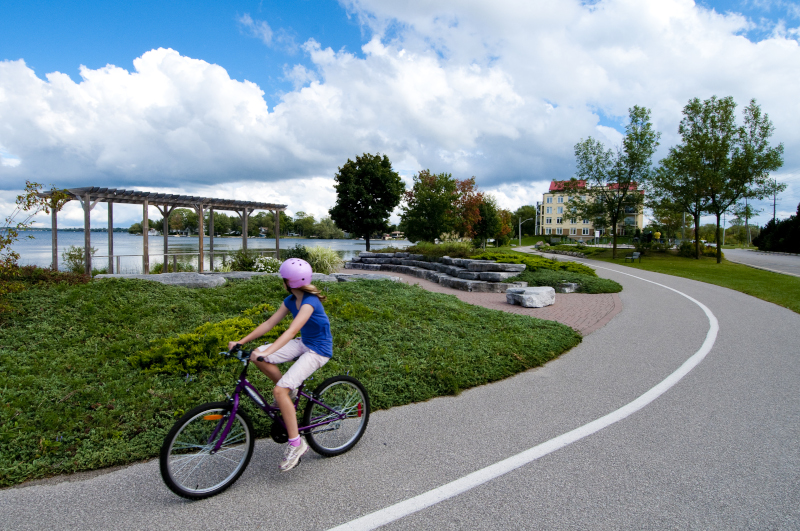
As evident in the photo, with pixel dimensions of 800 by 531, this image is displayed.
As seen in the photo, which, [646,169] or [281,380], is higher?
[646,169]

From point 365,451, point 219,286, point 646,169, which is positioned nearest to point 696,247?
point 646,169

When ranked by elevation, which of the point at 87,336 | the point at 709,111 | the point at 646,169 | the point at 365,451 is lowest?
the point at 365,451

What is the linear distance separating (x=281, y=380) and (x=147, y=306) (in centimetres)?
509

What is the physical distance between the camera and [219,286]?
388 inches

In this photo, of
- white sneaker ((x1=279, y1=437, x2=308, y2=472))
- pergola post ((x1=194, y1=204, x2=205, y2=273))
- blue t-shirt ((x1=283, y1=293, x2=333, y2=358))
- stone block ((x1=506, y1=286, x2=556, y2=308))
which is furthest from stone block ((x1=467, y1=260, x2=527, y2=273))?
white sneaker ((x1=279, y1=437, x2=308, y2=472))

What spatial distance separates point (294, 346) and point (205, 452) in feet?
3.23

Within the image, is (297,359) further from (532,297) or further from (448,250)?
(448,250)

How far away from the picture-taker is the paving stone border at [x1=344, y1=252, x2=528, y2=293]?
587 inches

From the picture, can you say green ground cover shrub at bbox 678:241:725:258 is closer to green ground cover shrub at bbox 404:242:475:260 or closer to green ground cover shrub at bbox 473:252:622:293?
green ground cover shrub at bbox 473:252:622:293

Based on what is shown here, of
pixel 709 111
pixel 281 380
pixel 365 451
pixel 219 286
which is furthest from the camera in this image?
pixel 709 111

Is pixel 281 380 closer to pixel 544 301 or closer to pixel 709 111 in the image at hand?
pixel 544 301

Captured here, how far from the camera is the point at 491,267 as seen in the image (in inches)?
647

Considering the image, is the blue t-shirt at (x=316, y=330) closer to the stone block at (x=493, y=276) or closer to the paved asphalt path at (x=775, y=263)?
the stone block at (x=493, y=276)

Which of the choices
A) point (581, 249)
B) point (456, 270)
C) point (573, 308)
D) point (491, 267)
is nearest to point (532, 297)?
point (573, 308)
